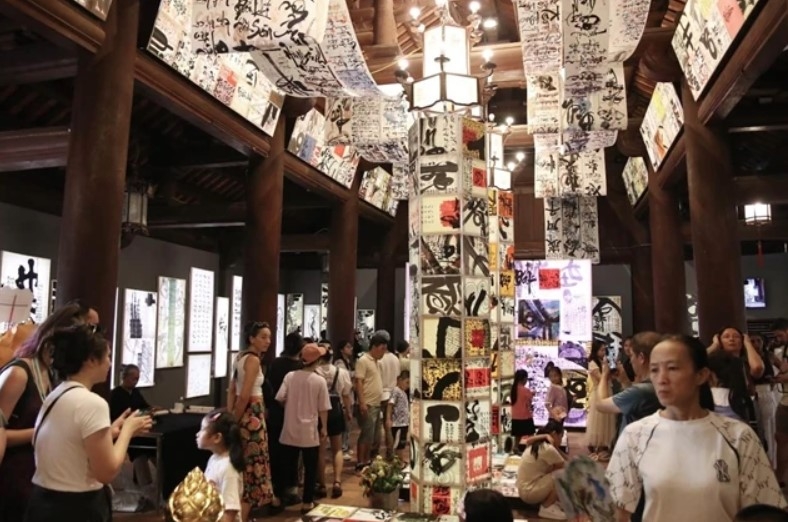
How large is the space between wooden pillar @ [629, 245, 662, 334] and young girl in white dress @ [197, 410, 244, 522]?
1011 centimetres

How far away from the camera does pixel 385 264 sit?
12531mm

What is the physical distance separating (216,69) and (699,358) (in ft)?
16.0

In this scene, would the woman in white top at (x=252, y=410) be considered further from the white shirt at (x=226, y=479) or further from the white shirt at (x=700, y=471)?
the white shirt at (x=700, y=471)

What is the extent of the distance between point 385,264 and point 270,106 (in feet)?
21.1

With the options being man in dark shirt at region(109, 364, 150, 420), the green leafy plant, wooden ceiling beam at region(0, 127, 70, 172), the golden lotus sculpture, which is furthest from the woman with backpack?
the golden lotus sculpture

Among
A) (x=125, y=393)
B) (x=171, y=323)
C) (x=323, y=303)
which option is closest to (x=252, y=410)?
(x=125, y=393)

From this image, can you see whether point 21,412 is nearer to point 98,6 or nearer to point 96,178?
point 96,178

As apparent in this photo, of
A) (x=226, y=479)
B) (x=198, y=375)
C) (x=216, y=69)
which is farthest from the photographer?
(x=198, y=375)

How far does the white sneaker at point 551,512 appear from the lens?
518cm

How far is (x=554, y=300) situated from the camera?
10.3 metres

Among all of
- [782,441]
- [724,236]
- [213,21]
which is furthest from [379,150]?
[782,441]

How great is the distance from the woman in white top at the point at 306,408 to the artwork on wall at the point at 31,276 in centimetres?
367

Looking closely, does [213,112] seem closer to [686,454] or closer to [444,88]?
[444,88]

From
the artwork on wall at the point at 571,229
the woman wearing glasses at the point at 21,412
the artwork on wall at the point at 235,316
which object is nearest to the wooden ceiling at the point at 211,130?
the artwork on wall at the point at 235,316
